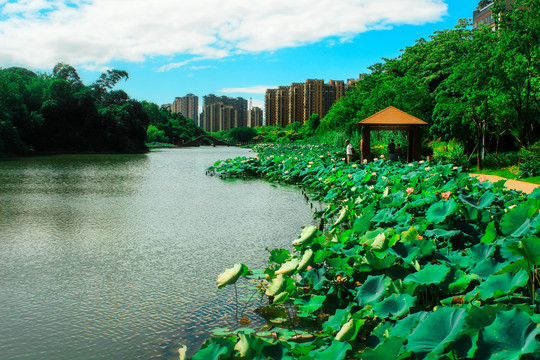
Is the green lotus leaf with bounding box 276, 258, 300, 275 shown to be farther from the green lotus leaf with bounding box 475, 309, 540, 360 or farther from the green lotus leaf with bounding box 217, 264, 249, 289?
the green lotus leaf with bounding box 475, 309, 540, 360

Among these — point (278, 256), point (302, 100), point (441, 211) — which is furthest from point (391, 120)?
point (302, 100)

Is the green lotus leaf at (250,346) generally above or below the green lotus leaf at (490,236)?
below

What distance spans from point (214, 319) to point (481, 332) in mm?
1936

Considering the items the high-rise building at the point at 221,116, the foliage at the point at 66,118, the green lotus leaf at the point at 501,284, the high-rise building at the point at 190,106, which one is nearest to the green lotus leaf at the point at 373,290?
the green lotus leaf at the point at 501,284

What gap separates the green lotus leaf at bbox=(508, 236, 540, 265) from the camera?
2197mm

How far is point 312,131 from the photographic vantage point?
71.4 m

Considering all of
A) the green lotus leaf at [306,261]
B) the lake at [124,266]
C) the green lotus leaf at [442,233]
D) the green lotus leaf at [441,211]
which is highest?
the green lotus leaf at [441,211]

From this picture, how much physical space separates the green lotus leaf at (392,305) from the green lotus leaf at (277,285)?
A: 2.53 feet

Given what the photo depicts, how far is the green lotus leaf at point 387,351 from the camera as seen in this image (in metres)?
1.77

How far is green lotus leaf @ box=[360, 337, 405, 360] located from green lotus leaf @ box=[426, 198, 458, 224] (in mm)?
1999

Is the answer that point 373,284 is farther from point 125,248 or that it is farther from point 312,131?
point 312,131

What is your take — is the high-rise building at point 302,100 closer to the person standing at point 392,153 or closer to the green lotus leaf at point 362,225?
the person standing at point 392,153

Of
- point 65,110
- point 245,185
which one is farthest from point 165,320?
point 65,110

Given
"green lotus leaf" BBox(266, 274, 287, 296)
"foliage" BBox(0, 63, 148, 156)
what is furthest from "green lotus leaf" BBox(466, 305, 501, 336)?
"foliage" BBox(0, 63, 148, 156)
